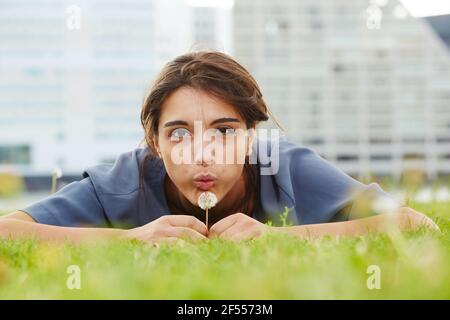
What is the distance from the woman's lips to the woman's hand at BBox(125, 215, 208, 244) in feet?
0.39

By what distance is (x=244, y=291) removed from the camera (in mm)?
674

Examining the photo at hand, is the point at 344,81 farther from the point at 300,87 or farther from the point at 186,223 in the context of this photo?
the point at 186,223

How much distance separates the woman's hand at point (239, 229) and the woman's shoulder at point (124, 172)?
1.30 feet

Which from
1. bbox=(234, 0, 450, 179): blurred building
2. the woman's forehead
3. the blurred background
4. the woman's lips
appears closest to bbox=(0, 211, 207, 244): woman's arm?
the woman's lips

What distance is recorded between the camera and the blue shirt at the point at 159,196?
1381 millimetres

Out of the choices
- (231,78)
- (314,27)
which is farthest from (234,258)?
(314,27)

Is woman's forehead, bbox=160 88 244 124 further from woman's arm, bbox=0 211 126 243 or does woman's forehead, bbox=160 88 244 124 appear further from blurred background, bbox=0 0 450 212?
blurred background, bbox=0 0 450 212

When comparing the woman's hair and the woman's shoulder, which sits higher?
the woman's hair

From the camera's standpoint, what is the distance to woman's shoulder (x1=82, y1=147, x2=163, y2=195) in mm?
1446

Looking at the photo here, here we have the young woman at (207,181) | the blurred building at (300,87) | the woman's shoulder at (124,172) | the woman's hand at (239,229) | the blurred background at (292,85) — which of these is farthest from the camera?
the blurred building at (300,87)

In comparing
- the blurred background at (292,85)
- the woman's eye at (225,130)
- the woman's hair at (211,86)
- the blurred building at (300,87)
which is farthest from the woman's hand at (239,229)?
the blurred building at (300,87)

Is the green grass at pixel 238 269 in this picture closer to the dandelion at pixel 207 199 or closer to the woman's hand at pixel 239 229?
the woman's hand at pixel 239 229

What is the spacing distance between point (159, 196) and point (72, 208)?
201mm

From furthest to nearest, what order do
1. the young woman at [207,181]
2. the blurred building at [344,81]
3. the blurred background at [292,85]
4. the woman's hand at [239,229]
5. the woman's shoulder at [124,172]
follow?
the blurred building at [344,81] < the blurred background at [292,85] < the woman's shoulder at [124,172] < the young woman at [207,181] < the woman's hand at [239,229]
